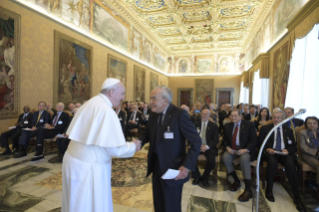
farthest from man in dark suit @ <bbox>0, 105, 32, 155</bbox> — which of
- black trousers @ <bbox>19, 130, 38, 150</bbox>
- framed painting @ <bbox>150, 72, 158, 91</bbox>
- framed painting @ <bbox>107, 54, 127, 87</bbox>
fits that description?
framed painting @ <bbox>150, 72, 158, 91</bbox>

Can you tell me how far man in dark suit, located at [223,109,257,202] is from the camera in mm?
3742

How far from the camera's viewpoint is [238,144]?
4086mm

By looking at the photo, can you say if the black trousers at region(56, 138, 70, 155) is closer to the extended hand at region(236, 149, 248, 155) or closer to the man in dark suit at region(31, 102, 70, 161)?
the man in dark suit at region(31, 102, 70, 161)

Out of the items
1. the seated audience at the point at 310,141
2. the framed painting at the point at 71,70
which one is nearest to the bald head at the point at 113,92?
the seated audience at the point at 310,141

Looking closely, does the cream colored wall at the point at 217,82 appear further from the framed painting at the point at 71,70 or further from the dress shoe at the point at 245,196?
the dress shoe at the point at 245,196

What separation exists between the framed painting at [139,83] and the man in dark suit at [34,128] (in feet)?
26.3

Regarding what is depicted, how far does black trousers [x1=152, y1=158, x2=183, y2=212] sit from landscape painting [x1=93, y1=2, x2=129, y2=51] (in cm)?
900

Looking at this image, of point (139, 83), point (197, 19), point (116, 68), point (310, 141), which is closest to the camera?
point (310, 141)

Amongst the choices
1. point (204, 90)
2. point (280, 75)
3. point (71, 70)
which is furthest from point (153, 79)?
point (280, 75)

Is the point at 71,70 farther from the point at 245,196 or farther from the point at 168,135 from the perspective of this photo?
the point at 245,196

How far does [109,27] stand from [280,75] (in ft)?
29.1

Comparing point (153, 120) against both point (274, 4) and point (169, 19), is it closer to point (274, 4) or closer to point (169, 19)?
point (274, 4)

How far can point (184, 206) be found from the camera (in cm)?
309

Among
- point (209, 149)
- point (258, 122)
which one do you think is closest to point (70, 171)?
point (209, 149)
